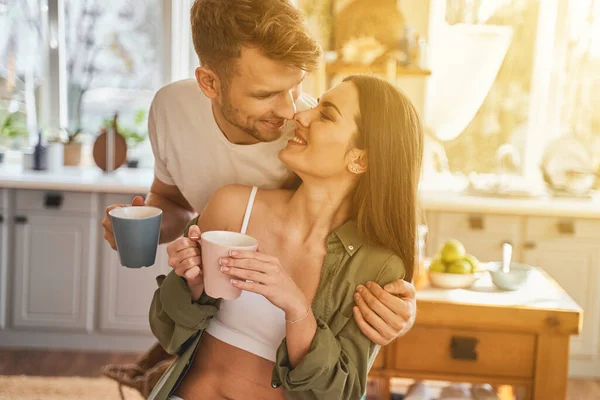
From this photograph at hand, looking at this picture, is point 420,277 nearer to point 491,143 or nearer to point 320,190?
point 320,190

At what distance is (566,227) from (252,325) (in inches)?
106

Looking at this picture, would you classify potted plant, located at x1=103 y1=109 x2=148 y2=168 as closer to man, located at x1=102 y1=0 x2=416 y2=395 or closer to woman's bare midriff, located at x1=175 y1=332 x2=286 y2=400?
man, located at x1=102 y1=0 x2=416 y2=395

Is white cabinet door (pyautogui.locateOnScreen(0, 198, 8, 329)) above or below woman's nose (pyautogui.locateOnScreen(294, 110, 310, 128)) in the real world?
below

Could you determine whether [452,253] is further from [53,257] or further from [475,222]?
[53,257]

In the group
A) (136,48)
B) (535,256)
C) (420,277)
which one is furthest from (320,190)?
(136,48)

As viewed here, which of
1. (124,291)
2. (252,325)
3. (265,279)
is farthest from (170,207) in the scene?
(124,291)

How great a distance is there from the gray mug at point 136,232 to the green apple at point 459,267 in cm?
125

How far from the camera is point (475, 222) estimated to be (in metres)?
3.79

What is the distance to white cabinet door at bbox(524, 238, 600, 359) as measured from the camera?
381cm

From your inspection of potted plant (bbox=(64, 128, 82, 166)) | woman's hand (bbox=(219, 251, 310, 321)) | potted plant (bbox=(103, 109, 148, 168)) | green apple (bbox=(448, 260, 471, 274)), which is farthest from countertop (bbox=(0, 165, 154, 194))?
woman's hand (bbox=(219, 251, 310, 321))

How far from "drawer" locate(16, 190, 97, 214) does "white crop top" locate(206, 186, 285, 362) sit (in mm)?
2480

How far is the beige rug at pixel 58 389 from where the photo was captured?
3.40 meters

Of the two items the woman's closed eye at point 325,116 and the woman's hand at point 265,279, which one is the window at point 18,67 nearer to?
the woman's closed eye at point 325,116

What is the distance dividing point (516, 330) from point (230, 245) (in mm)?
1453
